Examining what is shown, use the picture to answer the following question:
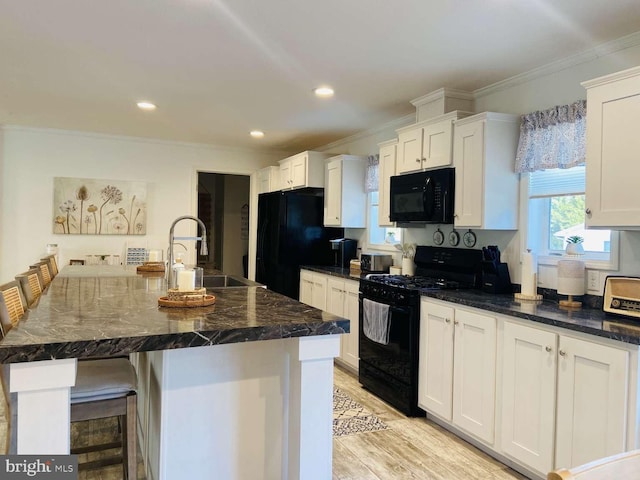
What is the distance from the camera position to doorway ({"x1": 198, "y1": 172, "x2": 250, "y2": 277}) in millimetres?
8156

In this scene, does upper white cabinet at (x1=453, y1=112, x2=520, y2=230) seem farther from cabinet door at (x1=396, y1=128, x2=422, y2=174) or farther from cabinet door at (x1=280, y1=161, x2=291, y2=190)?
cabinet door at (x1=280, y1=161, x2=291, y2=190)

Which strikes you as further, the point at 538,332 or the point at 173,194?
the point at 173,194

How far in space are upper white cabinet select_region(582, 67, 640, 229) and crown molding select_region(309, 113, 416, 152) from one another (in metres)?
2.02

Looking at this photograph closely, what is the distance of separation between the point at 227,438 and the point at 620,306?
199 cm

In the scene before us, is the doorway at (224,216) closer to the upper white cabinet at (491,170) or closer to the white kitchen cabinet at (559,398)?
the upper white cabinet at (491,170)

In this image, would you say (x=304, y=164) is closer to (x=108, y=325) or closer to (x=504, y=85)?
(x=504, y=85)

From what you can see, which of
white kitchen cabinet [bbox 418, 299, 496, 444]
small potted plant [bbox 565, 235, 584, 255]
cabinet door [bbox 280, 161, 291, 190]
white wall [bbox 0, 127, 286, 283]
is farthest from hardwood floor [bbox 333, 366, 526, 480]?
white wall [bbox 0, 127, 286, 283]

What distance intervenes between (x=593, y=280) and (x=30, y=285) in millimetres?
3171

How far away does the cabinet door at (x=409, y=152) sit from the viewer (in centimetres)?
362

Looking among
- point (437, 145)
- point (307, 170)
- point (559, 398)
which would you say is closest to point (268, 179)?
point (307, 170)

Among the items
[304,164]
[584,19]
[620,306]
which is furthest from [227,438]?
[304,164]

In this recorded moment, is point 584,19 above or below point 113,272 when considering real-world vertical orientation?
above

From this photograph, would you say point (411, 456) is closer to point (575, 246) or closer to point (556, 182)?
point (575, 246)

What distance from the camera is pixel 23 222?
5.23m
